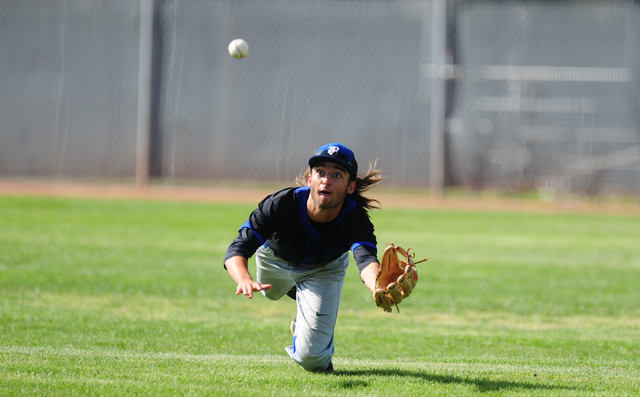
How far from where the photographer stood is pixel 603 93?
19250mm

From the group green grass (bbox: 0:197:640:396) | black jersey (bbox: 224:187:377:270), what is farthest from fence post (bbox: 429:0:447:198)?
black jersey (bbox: 224:187:377:270)

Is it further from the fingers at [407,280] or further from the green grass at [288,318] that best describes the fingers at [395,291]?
the green grass at [288,318]

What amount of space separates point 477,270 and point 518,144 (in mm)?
10265

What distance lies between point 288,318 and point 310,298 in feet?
7.80

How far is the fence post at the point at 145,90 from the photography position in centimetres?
1873

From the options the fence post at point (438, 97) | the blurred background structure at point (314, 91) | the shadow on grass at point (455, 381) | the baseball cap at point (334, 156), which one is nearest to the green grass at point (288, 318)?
the shadow on grass at point (455, 381)

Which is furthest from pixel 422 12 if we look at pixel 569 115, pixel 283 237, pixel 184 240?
pixel 283 237

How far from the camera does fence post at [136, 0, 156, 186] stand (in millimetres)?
18734

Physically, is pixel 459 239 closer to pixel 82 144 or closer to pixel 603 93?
pixel 603 93

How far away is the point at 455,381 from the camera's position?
4254 millimetres

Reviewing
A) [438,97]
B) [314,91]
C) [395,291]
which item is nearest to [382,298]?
[395,291]

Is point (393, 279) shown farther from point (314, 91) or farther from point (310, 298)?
point (314, 91)

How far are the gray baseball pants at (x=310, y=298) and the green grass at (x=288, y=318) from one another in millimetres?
152

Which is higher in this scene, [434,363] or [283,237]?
[283,237]
